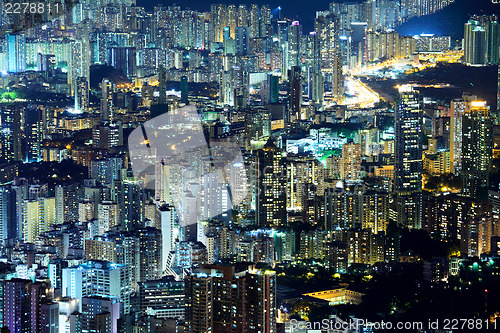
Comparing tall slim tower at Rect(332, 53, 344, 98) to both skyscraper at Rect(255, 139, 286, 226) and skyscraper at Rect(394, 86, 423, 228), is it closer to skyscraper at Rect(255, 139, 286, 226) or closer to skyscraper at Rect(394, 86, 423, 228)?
skyscraper at Rect(394, 86, 423, 228)

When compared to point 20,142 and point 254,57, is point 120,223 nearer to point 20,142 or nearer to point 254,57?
point 20,142

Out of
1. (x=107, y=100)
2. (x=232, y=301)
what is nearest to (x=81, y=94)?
(x=107, y=100)

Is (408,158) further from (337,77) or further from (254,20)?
(254,20)

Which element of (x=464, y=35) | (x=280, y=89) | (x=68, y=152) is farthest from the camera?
(x=280, y=89)

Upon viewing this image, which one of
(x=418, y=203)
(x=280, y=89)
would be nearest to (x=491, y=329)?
(x=418, y=203)

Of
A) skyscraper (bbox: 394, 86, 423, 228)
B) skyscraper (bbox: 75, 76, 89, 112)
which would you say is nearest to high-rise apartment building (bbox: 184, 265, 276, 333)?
skyscraper (bbox: 394, 86, 423, 228)
